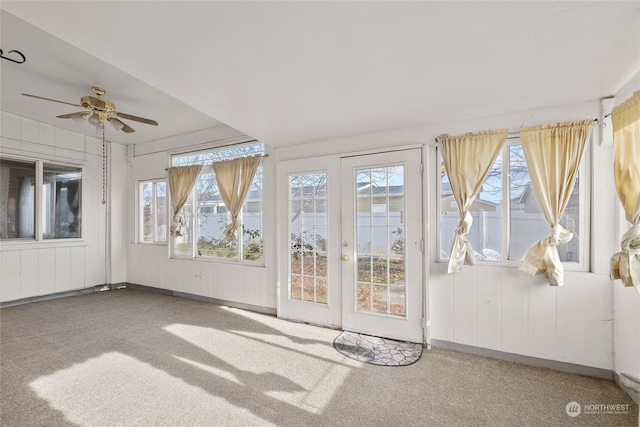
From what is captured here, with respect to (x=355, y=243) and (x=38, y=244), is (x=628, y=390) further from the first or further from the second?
(x=38, y=244)

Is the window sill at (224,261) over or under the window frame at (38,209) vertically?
under

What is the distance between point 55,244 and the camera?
481 cm

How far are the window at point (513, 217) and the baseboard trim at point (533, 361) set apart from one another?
856mm

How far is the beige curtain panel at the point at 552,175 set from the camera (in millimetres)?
2418

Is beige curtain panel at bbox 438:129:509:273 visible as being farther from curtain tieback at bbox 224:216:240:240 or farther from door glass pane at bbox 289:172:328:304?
curtain tieback at bbox 224:216:240:240

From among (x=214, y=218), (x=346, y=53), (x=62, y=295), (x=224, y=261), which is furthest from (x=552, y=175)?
(x=62, y=295)

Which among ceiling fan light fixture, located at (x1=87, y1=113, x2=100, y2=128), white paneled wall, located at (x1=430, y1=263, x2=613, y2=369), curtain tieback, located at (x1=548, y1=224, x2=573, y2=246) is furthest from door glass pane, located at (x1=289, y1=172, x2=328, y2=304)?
ceiling fan light fixture, located at (x1=87, y1=113, x2=100, y2=128)

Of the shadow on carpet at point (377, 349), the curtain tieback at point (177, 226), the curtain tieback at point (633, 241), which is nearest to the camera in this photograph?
the curtain tieback at point (633, 241)

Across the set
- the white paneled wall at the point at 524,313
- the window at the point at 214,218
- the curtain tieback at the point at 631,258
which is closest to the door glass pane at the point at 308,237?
the window at the point at 214,218

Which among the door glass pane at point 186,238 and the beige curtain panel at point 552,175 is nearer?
the beige curtain panel at point 552,175

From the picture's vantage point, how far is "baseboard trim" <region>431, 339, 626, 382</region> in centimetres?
238

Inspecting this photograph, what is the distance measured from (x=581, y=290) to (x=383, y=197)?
1911 millimetres

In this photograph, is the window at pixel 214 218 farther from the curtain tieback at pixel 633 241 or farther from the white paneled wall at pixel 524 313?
the curtain tieback at pixel 633 241

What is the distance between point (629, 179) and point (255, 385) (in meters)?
3.15
